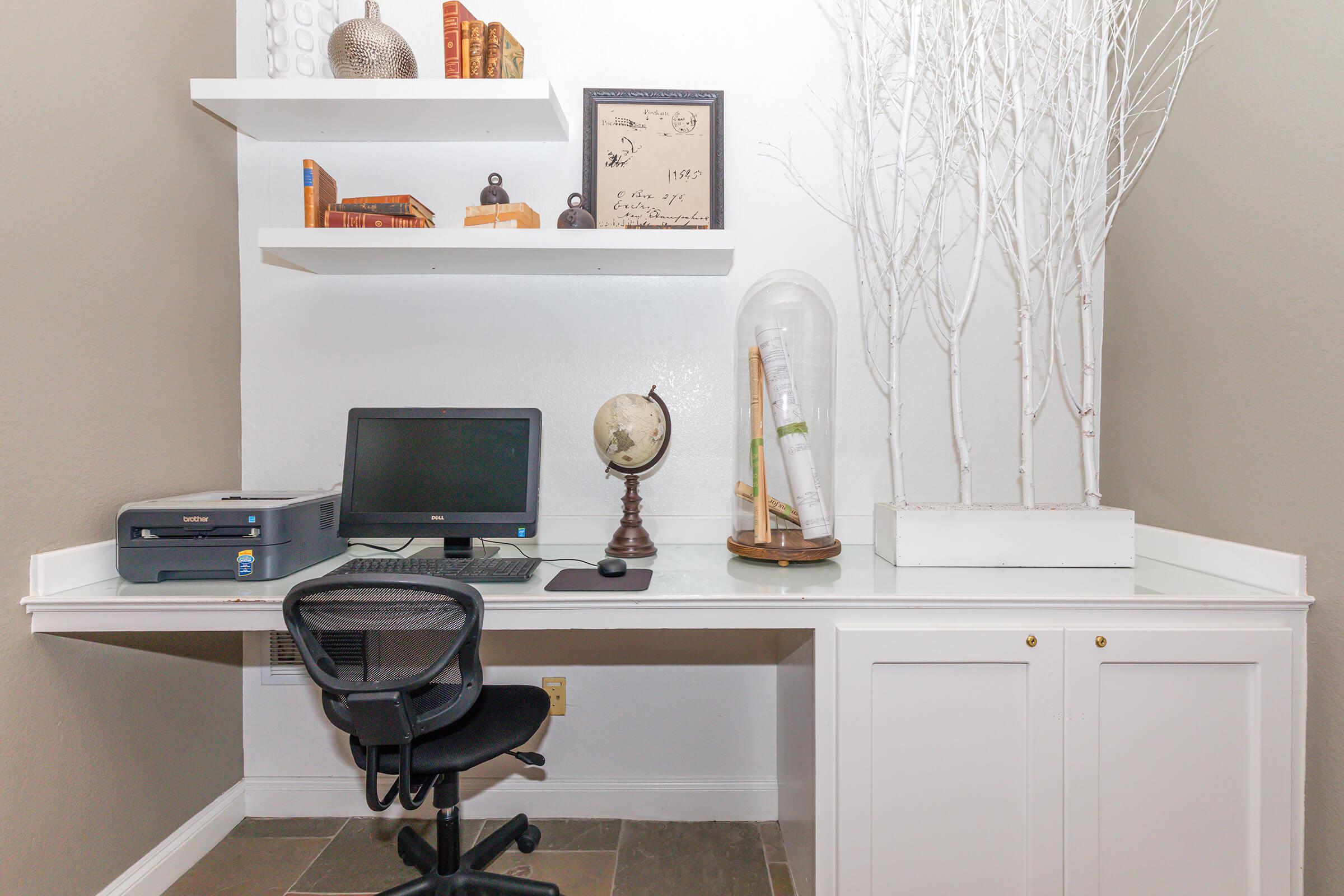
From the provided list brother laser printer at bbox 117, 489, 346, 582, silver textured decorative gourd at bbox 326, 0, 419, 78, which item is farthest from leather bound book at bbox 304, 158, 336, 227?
brother laser printer at bbox 117, 489, 346, 582

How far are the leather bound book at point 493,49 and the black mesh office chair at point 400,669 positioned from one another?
1.33 metres

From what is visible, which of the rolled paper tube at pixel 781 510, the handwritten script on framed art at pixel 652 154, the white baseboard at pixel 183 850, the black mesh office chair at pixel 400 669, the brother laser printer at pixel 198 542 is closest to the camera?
the black mesh office chair at pixel 400 669

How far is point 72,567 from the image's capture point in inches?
56.0

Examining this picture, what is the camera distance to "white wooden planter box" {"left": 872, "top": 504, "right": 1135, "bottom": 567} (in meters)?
1.59

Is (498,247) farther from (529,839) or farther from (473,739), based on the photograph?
(529,839)

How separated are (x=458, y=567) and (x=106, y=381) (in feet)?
2.94

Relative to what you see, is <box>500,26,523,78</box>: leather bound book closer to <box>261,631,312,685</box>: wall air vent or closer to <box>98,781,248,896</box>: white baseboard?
<box>261,631,312,685</box>: wall air vent

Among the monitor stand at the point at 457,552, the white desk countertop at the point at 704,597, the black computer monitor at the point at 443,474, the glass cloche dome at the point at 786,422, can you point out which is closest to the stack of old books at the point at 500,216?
the black computer monitor at the point at 443,474

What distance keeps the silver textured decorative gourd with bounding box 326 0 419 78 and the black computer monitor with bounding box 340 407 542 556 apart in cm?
88

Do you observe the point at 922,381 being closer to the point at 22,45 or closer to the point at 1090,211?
the point at 1090,211

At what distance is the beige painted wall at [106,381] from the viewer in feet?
4.37

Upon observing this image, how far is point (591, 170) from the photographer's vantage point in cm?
195

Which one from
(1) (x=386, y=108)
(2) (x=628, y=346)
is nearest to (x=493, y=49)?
(1) (x=386, y=108)

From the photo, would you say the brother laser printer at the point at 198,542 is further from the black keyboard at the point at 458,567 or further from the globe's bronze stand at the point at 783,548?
the globe's bronze stand at the point at 783,548
